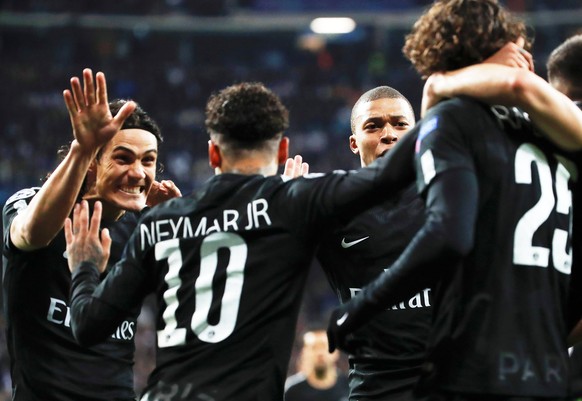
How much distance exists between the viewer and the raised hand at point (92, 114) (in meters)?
3.83

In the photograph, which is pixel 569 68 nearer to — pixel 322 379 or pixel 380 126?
pixel 380 126

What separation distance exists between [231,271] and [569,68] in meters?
1.83

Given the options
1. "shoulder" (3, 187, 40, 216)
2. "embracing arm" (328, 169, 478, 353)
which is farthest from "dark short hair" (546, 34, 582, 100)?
"shoulder" (3, 187, 40, 216)

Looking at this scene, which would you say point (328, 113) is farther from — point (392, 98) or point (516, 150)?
point (516, 150)

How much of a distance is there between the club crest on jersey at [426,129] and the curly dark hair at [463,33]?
0.91ft

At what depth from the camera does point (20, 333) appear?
14.4ft

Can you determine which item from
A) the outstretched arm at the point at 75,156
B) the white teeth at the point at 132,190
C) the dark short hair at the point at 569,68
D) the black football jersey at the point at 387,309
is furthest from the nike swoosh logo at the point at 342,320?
the white teeth at the point at 132,190

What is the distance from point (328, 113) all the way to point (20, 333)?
897 inches

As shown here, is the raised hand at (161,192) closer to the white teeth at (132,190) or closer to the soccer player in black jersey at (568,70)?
the white teeth at (132,190)

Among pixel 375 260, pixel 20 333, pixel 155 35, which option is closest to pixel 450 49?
pixel 375 260

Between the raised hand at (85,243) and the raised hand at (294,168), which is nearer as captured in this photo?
the raised hand at (85,243)

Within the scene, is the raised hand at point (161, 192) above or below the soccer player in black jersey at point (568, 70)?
below

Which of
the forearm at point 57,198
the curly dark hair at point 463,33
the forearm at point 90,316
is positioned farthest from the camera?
the forearm at point 57,198

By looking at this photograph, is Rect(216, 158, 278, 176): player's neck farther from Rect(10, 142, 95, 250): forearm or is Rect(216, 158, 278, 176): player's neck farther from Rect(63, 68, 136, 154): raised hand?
Rect(10, 142, 95, 250): forearm
